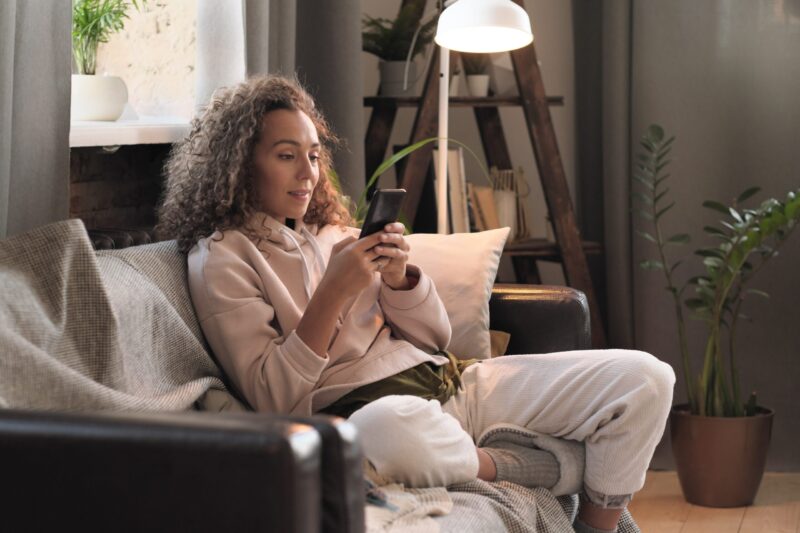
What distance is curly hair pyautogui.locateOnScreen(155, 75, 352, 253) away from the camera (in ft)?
6.80

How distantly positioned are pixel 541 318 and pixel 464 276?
0.62 ft

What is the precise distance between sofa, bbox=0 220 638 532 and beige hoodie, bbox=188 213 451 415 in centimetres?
5

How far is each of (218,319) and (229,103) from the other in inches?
18.6

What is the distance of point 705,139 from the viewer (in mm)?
3516

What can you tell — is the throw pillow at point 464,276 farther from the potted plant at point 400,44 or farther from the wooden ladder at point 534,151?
the potted plant at point 400,44

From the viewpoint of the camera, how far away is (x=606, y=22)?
3598 mm

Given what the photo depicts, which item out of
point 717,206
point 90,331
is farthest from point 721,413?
point 90,331

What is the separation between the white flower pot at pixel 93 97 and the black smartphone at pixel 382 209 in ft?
2.59

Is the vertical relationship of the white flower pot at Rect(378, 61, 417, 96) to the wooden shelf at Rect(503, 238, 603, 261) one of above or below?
above

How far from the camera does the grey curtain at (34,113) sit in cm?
175

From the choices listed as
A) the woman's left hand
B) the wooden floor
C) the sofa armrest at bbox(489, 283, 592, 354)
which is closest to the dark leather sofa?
the woman's left hand

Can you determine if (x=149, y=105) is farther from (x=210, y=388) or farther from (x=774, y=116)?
(x=774, y=116)

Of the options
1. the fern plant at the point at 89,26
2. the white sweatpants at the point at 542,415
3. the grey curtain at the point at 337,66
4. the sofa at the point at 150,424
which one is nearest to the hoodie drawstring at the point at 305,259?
the sofa at the point at 150,424

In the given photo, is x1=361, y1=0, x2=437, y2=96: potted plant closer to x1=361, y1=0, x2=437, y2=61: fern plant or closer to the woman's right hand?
x1=361, y1=0, x2=437, y2=61: fern plant
